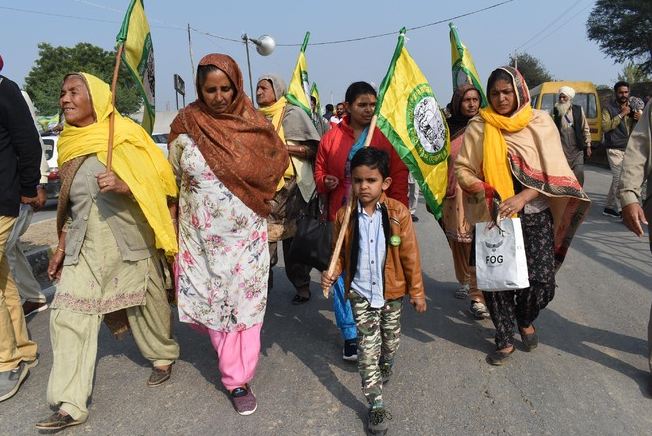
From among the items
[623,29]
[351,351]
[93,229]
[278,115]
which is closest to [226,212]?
[93,229]

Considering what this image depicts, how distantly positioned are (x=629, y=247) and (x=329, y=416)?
15.4 feet

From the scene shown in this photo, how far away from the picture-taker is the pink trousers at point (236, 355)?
2.92 m

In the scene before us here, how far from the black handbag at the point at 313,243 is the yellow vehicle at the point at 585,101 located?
14356 millimetres

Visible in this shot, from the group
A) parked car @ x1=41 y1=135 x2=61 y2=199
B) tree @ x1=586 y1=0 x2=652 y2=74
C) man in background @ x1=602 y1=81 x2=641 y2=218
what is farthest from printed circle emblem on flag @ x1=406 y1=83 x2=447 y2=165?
tree @ x1=586 y1=0 x2=652 y2=74

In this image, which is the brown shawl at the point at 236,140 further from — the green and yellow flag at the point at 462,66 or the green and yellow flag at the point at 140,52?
the green and yellow flag at the point at 462,66

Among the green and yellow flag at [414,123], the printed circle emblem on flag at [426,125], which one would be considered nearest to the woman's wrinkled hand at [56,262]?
the green and yellow flag at [414,123]

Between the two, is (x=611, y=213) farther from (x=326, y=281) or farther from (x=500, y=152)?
(x=326, y=281)

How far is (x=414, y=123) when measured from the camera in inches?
127

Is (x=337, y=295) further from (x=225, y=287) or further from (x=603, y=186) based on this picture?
(x=603, y=186)

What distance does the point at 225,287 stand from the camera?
2920 mm

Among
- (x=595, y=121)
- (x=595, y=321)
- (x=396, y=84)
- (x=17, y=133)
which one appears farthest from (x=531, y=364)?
(x=595, y=121)

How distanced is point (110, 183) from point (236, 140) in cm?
69

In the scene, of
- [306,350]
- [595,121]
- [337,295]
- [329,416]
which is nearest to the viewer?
[329,416]

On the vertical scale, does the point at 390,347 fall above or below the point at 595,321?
above
